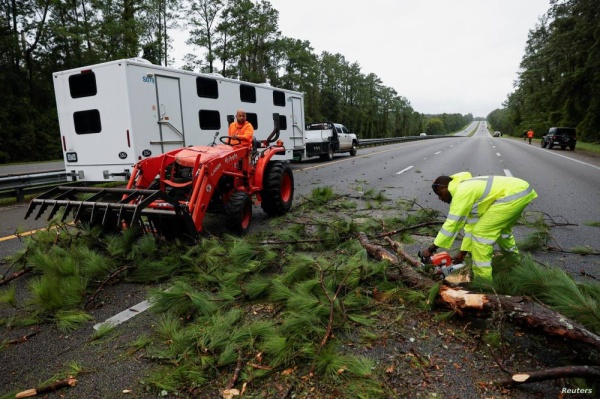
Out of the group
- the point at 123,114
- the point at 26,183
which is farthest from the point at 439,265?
the point at 26,183

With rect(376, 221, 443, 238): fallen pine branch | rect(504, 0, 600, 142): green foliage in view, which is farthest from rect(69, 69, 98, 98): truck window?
rect(504, 0, 600, 142): green foliage

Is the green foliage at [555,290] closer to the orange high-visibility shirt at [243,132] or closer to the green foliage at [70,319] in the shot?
the green foliage at [70,319]

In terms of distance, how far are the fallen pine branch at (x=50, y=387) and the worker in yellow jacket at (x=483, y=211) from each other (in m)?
3.01

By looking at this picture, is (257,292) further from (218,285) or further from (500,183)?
(500,183)

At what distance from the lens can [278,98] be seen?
14.5 m

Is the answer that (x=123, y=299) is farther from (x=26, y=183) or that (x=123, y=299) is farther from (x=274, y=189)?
(x=26, y=183)

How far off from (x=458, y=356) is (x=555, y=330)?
24.5 inches

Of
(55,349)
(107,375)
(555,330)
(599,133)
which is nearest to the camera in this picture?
(555,330)

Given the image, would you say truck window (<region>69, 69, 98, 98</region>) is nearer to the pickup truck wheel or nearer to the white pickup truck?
the white pickup truck

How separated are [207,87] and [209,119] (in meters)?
0.89

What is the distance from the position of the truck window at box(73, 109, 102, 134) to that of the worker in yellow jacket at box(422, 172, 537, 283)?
8.18 metres

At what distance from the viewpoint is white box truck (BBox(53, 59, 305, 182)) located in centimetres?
838

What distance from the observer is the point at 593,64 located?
84.9 feet

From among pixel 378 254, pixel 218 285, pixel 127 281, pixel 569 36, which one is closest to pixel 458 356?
pixel 378 254
